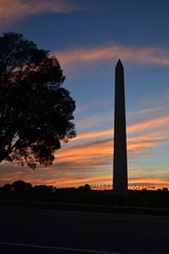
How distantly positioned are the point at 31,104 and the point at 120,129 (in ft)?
32.9

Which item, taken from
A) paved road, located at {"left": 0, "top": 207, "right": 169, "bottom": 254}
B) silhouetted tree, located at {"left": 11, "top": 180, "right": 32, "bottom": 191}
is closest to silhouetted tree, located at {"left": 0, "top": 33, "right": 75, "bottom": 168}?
paved road, located at {"left": 0, "top": 207, "right": 169, "bottom": 254}

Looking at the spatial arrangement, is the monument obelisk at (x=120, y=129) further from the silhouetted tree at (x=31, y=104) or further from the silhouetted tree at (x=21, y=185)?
the silhouetted tree at (x=21, y=185)

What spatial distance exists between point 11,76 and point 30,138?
22.8ft

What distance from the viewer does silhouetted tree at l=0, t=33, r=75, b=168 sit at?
134ft

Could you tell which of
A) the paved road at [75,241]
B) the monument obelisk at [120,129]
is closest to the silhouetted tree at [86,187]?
the monument obelisk at [120,129]

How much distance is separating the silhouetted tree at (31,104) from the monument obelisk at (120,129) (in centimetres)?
485

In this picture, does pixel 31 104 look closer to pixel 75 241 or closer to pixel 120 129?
pixel 120 129

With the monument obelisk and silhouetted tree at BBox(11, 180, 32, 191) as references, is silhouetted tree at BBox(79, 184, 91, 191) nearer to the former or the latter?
silhouetted tree at BBox(11, 180, 32, 191)

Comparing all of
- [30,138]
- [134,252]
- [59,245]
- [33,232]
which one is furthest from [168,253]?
[30,138]

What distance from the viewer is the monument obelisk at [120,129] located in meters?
44.2

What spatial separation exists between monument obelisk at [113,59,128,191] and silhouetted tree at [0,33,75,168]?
191 inches

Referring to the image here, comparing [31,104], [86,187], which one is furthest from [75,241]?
[86,187]

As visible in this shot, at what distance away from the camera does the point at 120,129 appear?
44.2m

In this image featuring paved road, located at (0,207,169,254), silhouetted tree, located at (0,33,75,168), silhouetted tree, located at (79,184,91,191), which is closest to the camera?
paved road, located at (0,207,169,254)
